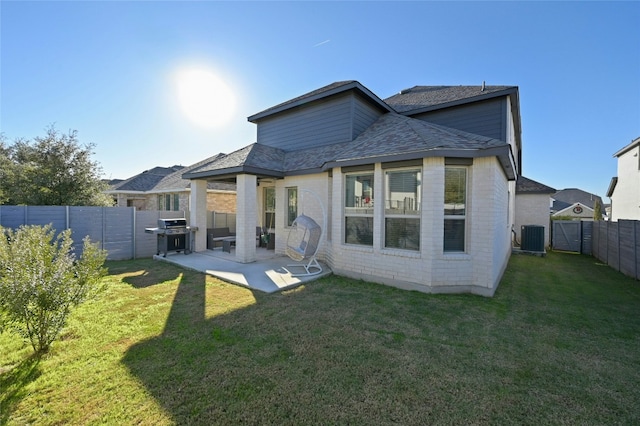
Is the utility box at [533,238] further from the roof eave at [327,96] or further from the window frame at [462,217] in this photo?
the window frame at [462,217]

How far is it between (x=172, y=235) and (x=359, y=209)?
7290mm

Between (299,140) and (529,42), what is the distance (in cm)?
973

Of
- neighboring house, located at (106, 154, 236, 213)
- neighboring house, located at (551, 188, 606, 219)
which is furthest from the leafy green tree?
neighboring house, located at (551, 188, 606, 219)

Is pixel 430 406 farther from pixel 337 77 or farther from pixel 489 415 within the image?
pixel 337 77

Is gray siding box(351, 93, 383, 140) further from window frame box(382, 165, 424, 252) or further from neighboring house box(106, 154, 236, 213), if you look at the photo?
neighboring house box(106, 154, 236, 213)

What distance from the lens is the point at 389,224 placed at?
649 centimetres

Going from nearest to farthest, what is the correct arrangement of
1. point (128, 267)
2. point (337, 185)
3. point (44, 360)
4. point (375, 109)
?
1. point (44, 360)
2. point (337, 185)
3. point (128, 267)
4. point (375, 109)

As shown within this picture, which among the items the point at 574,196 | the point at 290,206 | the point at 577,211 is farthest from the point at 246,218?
the point at 574,196

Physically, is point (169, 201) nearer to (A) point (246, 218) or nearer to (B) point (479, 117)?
(A) point (246, 218)

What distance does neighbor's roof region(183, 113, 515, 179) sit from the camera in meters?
5.70

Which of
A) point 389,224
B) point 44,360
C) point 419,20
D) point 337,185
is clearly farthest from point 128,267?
point 419,20

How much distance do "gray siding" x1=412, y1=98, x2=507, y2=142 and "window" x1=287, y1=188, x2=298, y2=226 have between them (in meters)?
7.08

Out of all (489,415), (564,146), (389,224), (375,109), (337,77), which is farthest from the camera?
(564,146)

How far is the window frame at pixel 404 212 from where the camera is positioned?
6.02 m
